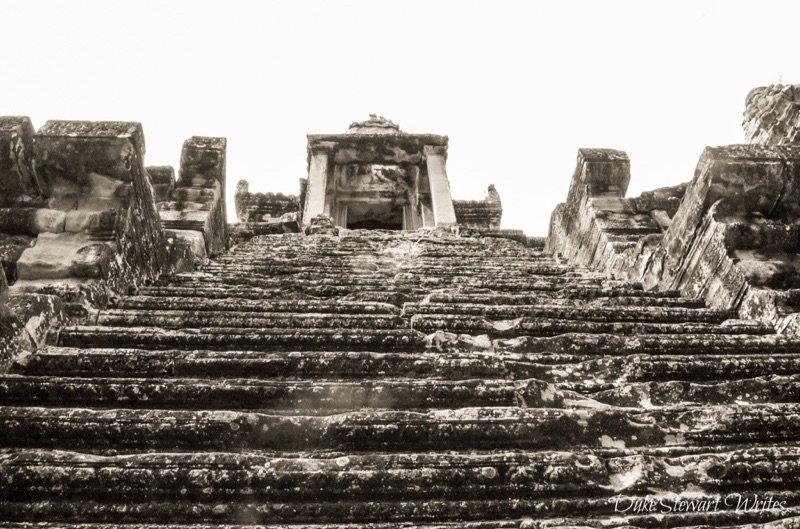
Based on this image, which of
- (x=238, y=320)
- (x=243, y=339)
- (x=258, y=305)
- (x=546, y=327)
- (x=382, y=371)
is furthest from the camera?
(x=258, y=305)

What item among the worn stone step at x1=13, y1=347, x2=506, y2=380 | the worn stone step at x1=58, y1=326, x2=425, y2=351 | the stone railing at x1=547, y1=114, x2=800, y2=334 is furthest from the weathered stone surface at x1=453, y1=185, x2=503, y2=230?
the worn stone step at x1=13, y1=347, x2=506, y2=380

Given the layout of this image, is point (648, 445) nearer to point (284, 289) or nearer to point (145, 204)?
point (284, 289)

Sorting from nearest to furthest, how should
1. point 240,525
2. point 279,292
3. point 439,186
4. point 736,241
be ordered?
point 240,525 → point 736,241 → point 279,292 → point 439,186

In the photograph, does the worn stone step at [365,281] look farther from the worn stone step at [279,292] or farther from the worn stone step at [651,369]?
the worn stone step at [651,369]

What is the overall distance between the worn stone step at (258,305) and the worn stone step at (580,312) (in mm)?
249

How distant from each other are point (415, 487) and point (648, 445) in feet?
3.27

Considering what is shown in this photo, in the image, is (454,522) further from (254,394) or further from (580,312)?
(580,312)

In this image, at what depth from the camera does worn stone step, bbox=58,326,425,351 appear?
3.31 m

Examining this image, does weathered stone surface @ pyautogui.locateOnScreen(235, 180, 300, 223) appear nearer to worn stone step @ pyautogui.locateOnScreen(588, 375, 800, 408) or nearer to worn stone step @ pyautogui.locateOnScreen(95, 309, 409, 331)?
worn stone step @ pyautogui.locateOnScreen(95, 309, 409, 331)

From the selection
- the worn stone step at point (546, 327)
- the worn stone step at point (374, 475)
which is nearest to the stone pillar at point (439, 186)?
the worn stone step at point (546, 327)

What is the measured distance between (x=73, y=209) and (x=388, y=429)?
275cm

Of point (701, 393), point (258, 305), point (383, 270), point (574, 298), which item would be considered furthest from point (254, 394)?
point (383, 270)

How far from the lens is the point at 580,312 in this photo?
419cm

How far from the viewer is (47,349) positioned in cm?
313
